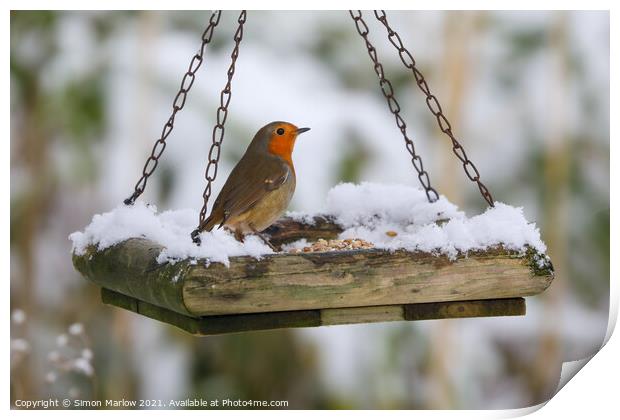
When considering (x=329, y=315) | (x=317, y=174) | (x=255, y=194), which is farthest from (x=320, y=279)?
(x=317, y=174)

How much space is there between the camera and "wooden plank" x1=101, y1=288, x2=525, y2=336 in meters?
2.04

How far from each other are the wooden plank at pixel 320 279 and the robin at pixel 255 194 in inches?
10.4

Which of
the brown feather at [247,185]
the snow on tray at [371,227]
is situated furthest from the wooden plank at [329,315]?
the brown feather at [247,185]

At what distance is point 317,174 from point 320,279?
2.25m

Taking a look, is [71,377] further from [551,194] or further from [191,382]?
[551,194]

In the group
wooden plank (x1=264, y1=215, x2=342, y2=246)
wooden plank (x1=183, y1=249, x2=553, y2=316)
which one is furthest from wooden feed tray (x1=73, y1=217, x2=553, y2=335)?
wooden plank (x1=264, y1=215, x2=342, y2=246)

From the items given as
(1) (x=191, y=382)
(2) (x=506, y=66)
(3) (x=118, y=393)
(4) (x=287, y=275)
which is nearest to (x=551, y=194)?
(2) (x=506, y=66)

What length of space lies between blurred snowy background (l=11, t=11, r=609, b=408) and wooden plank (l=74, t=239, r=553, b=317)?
1943 millimetres

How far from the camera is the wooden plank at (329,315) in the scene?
2041 mm

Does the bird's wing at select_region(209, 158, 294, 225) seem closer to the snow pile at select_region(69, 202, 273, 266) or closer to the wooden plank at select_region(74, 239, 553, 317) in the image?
the snow pile at select_region(69, 202, 273, 266)

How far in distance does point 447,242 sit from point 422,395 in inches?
89.7

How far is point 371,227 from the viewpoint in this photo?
2.85m

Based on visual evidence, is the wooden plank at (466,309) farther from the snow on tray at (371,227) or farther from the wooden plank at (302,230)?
the wooden plank at (302,230)

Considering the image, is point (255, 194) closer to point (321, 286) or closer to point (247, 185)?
point (247, 185)
